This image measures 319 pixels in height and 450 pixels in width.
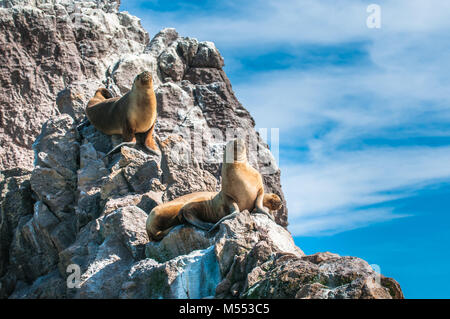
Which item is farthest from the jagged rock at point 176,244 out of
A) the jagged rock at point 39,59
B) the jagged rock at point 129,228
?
the jagged rock at point 39,59

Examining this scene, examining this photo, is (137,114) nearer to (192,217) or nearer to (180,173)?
(180,173)

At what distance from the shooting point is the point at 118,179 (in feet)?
33.9

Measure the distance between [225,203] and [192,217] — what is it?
0.55 m

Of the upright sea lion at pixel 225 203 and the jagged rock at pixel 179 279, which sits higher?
the upright sea lion at pixel 225 203

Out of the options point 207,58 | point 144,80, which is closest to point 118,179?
point 144,80

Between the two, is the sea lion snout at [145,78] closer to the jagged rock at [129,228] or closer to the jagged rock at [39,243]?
the jagged rock at [39,243]

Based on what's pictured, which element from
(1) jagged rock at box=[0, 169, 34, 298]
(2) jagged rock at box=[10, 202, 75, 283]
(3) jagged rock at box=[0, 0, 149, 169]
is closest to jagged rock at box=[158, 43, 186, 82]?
(3) jagged rock at box=[0, 0, 149, 169]

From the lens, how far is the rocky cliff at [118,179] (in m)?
6.59

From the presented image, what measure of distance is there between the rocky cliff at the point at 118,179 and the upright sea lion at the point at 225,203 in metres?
0.33

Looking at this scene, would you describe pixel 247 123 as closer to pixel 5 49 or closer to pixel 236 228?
pixel 5 49

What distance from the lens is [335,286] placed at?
5.37 metres

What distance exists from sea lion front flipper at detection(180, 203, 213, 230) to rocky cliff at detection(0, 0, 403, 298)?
192mm

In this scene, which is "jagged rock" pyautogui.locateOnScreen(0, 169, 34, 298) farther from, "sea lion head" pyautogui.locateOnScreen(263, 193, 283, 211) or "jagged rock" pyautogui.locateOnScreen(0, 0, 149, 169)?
"sea lion head" pyautogui.locateOnScreen(263, 193, 283, 211)
